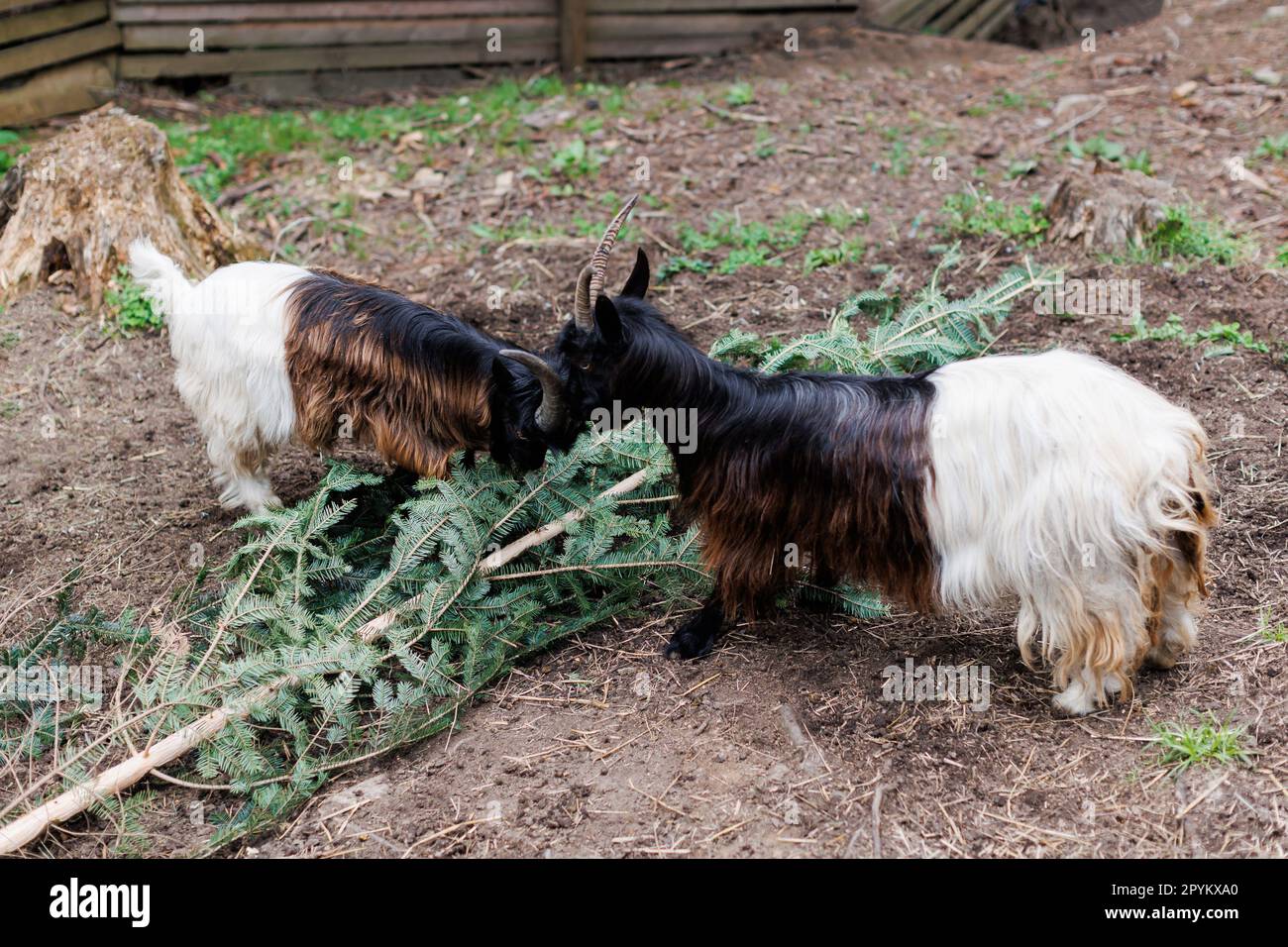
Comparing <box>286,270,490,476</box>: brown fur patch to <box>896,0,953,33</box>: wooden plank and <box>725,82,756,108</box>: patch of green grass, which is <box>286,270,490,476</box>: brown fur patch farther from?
<box>896,0,953,33</box>: wooden plank

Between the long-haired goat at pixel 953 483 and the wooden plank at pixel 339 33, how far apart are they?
706 centimetres

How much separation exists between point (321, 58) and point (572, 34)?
7.65 feet

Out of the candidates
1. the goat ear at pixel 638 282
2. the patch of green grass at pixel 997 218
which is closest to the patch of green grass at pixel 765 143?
the patch of green grass at pixel 997 218

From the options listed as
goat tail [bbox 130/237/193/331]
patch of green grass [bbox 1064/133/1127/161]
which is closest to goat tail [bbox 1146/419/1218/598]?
goat tail [bbox 130/237/193/331]

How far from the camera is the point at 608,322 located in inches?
159

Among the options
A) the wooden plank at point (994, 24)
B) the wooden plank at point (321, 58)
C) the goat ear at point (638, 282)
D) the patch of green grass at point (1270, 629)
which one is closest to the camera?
the patch of green grass at point (1270, 629)

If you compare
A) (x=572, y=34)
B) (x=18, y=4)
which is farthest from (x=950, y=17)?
(x=18, y=4)

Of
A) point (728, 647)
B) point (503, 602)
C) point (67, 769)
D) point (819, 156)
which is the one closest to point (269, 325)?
point (503, 602)

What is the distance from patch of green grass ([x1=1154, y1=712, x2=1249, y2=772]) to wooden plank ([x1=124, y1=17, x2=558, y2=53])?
8.75 m

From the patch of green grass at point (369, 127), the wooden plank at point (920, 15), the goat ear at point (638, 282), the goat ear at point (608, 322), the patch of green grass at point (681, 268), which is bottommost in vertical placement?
the goat ear at point (608, 322)

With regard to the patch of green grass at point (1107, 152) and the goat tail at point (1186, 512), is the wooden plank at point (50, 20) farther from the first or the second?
the goat tail at point (1186, 512)

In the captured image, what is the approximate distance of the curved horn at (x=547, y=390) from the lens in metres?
4.07

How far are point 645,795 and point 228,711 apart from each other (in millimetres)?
1613

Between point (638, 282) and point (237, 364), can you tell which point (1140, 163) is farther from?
point (237, 364)
